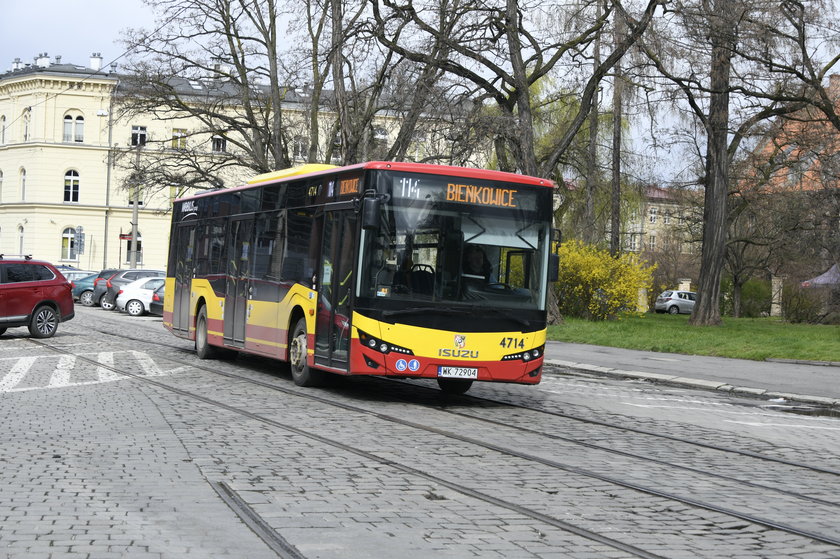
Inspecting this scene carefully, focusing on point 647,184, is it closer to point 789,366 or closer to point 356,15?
point 356,15

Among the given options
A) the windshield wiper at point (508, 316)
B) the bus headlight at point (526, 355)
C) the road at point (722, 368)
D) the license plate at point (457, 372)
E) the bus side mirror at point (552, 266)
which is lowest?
the road at point (722, 368)

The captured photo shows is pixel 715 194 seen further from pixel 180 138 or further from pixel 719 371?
pixel 180 138

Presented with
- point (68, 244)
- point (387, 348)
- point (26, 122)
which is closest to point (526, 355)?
point (387, 348)

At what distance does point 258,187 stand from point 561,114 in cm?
2946

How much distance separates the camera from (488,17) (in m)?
30.6

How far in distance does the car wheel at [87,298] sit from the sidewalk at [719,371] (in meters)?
29.8

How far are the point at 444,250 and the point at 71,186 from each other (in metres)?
73.3

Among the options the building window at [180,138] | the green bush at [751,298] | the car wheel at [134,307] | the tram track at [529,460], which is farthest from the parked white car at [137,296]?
the green bush at [751,298]

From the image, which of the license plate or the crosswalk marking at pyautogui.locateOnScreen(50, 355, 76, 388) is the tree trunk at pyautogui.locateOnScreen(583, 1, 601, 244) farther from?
the license plate

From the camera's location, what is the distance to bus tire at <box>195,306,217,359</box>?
21.5 m

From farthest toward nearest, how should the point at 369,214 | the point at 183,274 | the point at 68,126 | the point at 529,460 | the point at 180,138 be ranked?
1. the point at 68,126
2. the point at 180,138
3. the point at 183,274
4. the point at 369,214
5. the point at 529,460

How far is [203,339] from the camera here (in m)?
21.7

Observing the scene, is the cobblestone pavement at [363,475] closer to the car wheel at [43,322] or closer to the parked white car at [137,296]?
the car wheel at [43,322]

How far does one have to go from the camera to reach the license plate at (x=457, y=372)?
14.2 metres
